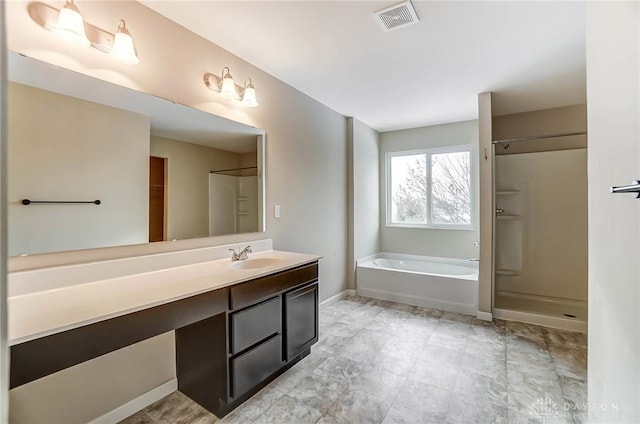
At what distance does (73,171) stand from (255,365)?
1531 mm

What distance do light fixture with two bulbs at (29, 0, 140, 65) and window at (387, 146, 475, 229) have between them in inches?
155

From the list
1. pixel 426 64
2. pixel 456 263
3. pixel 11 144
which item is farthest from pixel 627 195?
pixel 456 263

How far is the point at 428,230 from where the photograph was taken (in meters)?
4.47

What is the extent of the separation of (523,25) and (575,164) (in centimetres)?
224

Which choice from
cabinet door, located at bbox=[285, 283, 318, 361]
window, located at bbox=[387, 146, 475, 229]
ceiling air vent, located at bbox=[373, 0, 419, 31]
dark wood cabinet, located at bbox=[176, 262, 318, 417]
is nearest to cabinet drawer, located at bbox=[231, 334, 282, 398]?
dark wood cabinet, located at bbox=[176, 262, 318, 417]

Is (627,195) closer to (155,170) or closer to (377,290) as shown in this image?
(155,170)

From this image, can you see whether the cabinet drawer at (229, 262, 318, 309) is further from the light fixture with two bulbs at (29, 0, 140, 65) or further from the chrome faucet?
the light fixture with two bulbs at (29, 0, 140, 65)

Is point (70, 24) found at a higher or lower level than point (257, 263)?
higher

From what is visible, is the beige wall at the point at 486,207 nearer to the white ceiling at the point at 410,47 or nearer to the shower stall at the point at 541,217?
the shower stall at the point at 541,217

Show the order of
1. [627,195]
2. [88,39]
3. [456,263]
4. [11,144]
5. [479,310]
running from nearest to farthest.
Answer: [627,195]
[11,144]
[88,39]
[479,310]
[456,263]

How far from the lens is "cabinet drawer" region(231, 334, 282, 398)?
5.57 feet

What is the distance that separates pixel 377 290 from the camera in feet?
12.7

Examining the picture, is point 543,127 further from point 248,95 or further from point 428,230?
point 248,95

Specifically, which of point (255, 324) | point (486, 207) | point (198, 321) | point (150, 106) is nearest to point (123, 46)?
point (150, 106)
